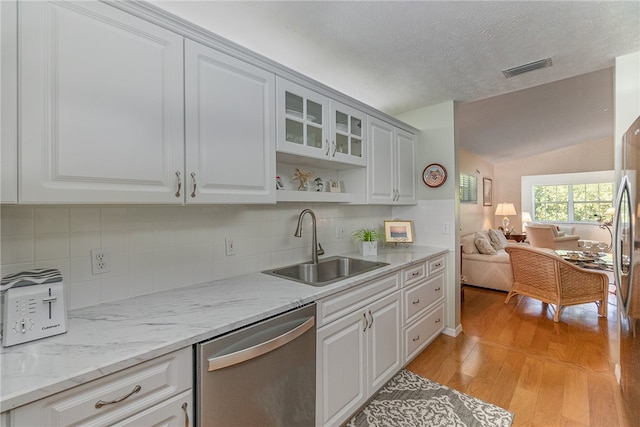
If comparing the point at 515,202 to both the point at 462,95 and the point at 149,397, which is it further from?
the point at 149,397

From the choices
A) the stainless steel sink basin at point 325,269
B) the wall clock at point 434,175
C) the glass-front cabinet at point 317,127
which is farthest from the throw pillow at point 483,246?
the glass-front cabinet at point 317,127

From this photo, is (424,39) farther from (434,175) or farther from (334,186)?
(434,175)

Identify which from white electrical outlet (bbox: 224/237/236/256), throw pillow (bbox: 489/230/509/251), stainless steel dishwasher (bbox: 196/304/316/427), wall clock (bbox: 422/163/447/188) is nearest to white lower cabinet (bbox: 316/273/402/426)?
stainless steel dishwasher (bbox: 196/304/316/427)

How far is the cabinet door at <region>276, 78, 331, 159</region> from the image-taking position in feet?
5.50

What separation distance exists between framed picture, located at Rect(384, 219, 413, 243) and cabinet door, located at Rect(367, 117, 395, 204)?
29 centimetres

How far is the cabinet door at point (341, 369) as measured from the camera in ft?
4.94

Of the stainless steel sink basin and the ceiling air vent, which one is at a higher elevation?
the ceiling air vent

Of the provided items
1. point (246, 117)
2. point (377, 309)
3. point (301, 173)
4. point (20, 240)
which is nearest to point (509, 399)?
point (377, 309)

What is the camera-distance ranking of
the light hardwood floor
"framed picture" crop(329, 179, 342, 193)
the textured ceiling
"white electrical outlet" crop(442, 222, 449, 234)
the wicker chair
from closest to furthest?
the textured ceiling
the light hardwood floor
"framed picture" crop(329, 179, 342, 193)
"white electrical outlet" crop(442, 222, 449, 234)
the wicker chair

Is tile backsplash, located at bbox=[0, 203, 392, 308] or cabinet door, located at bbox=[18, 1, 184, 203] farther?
tile backsplash, located at bbox=[0, 203, 392, 308]

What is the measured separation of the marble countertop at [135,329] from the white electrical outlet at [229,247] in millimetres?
174

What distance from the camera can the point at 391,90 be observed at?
8.48 feet

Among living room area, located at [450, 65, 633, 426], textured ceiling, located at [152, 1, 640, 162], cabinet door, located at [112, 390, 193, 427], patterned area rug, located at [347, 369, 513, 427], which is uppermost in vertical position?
textured ceiling, located at [152, 1, 640, 162]

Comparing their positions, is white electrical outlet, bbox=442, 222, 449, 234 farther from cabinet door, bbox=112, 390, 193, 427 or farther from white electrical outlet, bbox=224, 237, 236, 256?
cabinet door, bbox=112, 390, 193, 427
